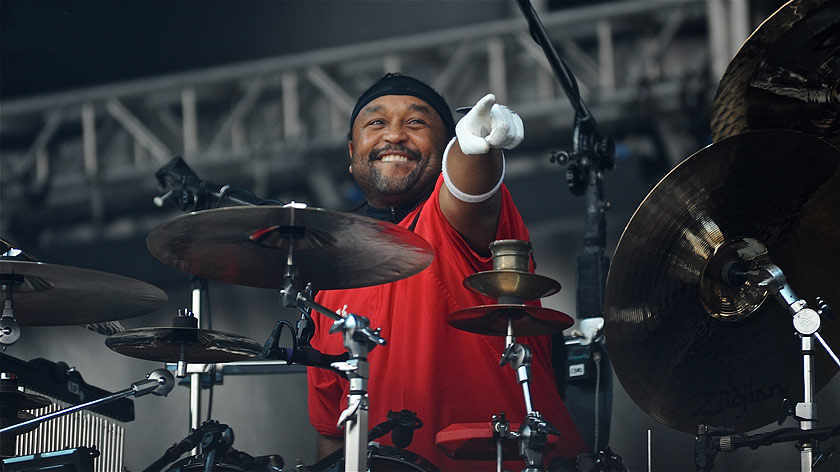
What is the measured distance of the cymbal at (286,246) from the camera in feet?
8.77

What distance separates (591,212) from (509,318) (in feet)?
3.80

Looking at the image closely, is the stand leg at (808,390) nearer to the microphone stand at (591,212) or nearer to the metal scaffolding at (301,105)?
the microphone stand at (591,212)

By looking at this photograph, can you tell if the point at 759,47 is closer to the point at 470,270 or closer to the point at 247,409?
the point at 470,270

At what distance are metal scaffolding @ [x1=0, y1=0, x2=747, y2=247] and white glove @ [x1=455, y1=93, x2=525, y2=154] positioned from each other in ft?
8.25

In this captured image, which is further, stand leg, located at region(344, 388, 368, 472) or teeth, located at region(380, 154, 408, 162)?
teeth, located at region(380, 154, 408, 162)

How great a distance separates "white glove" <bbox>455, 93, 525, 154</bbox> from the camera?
2.82 m

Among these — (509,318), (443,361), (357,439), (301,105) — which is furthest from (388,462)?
(301,105)

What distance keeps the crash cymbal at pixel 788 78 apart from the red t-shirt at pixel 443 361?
83 centimetres

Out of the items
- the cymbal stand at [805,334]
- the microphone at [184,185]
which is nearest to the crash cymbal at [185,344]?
the microphone at [184,185]

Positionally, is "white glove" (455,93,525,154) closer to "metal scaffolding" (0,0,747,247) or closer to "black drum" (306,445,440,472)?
"black drum" (306,445,440,472)

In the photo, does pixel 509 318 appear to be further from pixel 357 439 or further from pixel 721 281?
pixel 357 439

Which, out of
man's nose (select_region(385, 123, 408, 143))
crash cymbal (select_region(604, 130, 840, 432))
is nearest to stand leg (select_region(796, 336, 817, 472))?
crash cymbal (select_region(604, 130, 840, 432))

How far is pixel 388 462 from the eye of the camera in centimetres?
281

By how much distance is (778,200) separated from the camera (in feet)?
10.0
